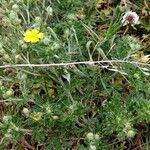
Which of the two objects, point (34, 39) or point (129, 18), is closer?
point (34, 39)

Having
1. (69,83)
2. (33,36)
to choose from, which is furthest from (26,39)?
(69,83)

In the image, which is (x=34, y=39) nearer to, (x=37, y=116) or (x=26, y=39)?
(x=26, y=39)

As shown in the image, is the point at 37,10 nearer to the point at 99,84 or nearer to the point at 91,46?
the point at 91,46

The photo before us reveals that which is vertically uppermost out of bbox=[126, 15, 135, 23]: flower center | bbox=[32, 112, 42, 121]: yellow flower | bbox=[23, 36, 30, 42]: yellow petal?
bbox=[126, 15, 135, 23]: flower center

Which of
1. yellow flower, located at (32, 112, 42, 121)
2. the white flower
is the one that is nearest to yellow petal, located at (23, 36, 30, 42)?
yellow flower, located at (32, 112, 42, 121)

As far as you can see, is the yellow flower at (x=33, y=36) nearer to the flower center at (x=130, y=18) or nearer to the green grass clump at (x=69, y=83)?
the green grass clump at (x=69, y=83)

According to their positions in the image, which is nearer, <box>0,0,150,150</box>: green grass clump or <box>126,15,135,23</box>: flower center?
<box>0,0,150,150</box>: green grass clump

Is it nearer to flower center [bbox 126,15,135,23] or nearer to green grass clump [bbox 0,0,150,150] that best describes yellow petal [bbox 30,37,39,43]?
green grass clump [bbox 0,0,150,150]

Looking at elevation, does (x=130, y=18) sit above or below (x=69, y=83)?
above

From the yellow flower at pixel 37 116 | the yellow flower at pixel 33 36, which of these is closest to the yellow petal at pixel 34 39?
the yellow flower at pixel 33 36
